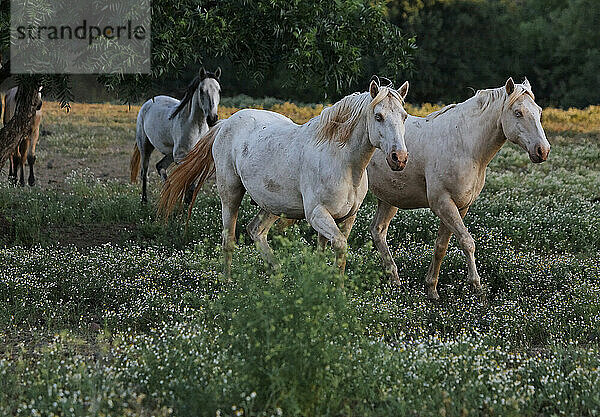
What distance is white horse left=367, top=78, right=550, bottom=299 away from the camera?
786 centimetres

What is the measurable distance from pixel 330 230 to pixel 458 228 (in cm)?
179

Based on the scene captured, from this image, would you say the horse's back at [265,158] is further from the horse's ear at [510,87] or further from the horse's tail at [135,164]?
the horse's tail at [135,164]

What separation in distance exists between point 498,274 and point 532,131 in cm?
213

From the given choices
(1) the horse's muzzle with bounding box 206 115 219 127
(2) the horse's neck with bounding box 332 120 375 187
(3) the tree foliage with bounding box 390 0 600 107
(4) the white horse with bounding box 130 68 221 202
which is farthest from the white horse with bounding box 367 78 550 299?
(3) the tree foliage with bounding box 390 0 600 107

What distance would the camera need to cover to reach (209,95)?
12.6 m

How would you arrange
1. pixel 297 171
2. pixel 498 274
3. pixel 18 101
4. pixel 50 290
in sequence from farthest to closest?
pixel 18 101, pixel 498 274, pixel 50 290, pixel 297 171

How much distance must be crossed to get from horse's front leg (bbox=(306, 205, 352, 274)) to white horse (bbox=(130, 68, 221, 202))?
5546 mm

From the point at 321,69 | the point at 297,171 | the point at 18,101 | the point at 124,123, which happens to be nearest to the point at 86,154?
the point at 124,123

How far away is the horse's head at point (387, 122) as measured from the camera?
670 cm

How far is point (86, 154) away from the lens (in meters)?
21.0

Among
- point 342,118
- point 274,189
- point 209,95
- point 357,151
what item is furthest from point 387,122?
point 209,95

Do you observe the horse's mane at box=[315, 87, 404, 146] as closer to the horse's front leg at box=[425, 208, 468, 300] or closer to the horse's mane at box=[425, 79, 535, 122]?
the horse's mane at box=[425, 79, 535, 122]

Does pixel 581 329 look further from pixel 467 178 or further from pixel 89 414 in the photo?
pixel 89 414

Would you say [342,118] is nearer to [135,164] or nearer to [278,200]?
[278,200]
